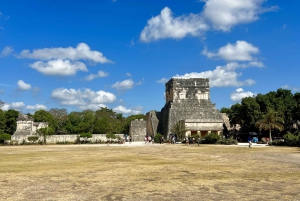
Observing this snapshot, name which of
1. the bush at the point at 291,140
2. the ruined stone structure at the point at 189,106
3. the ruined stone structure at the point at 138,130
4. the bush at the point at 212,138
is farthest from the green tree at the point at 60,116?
the bush at the point at 291,140

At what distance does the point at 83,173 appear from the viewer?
9.84 m

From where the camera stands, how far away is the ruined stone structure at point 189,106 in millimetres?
38594

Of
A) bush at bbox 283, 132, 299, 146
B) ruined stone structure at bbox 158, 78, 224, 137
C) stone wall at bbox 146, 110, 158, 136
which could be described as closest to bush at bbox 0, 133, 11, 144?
stone wall at bbox 146, 110, 158, 136

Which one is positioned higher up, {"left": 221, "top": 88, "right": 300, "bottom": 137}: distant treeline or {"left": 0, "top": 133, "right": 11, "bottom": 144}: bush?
{"left": 221, "top": 88, "right": 300, "bottom": 137}: distant treeline

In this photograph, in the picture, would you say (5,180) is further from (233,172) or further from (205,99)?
(205,99)

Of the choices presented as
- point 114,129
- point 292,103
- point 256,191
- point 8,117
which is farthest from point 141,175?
point 114,129

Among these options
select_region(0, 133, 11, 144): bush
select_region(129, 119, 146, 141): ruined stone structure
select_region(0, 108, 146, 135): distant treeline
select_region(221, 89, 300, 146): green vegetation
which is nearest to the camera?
select_region(0, 133, 11, 144): bush

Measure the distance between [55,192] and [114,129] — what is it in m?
49.6

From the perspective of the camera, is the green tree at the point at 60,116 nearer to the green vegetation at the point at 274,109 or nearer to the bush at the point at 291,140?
the green vegetation at the point at 274,109

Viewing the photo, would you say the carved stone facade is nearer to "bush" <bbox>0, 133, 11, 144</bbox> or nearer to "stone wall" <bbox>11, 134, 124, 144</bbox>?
"stone wall" <bbox>11, 134, 124, 144</bbox>

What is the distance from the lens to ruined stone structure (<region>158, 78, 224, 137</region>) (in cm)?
3859

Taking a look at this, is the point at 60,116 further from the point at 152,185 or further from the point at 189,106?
the point at 152,185

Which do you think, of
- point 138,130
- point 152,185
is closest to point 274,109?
point 138,130

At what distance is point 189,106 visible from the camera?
4062cm
